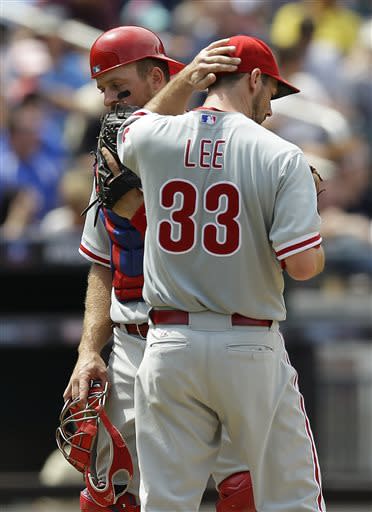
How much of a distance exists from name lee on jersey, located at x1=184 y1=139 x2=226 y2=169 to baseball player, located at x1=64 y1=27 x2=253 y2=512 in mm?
343

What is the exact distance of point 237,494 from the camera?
3.90 meters

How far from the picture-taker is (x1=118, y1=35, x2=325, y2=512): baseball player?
3619 mm

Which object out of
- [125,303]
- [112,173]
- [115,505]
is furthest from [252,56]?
[115,505]

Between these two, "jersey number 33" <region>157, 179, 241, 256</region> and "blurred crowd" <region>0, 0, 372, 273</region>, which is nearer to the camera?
"jersey number 33" <region>157, 179, 241, 256</region>

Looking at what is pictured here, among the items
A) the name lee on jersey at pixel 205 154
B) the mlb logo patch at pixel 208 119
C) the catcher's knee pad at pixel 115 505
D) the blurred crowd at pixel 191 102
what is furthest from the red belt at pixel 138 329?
the blurred crowd at pixel 191 102

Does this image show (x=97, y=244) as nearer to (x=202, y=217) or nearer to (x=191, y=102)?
(x=202, y=217)

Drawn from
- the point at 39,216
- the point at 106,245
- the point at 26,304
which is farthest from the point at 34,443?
the point at 106,245

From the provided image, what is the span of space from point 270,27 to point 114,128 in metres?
6.71

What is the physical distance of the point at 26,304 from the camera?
7914mm

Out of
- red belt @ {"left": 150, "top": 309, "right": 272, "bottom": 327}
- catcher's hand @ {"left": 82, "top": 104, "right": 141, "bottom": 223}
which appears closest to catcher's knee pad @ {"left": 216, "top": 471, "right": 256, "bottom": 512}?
red belt @ {"left": 150, "top": 309, "right": 272, "bottom": 327}

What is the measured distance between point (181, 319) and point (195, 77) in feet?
2.46

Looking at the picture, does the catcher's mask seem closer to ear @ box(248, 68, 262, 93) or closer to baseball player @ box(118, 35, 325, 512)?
baseball player @ box(118, 35, 325, 512)

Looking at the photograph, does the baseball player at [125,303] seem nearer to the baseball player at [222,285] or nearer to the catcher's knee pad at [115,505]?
the catcher's knee pad at [115,505]

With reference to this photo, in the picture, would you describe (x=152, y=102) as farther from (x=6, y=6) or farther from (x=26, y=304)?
(x=6, y=6)
